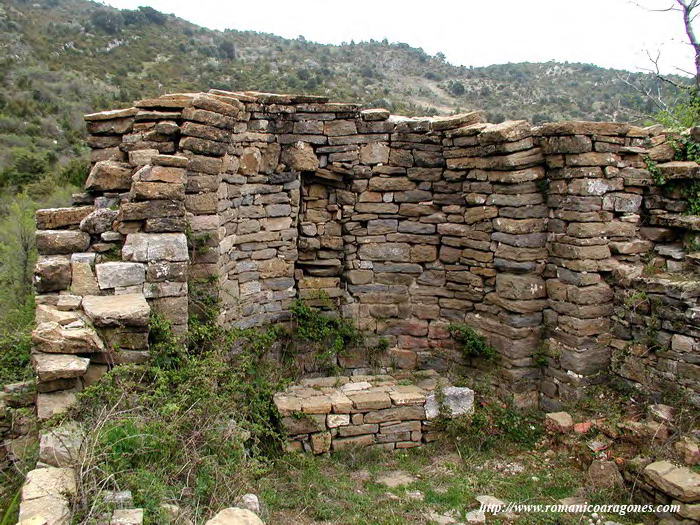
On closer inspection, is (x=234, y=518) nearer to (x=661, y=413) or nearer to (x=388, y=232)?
(x=661, y=413)

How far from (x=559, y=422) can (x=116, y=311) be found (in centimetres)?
427

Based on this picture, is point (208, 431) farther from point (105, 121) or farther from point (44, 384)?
point (105, 121)

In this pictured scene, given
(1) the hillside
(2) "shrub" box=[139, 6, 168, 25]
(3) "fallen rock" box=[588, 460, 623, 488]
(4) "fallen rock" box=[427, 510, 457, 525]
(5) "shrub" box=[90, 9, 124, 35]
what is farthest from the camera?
(2) "shrub" box=[139, 6, 168, 25]

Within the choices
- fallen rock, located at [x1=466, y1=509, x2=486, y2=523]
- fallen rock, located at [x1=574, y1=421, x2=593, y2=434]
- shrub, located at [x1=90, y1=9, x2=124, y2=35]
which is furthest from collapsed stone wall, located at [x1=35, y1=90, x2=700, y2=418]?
shrub, located at [x1=90, y1=9, x2=124, y2=35]

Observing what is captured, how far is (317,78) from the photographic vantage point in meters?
20.5

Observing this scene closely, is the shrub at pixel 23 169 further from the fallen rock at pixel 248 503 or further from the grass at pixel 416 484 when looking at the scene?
the fallen rock at pixel 248 503

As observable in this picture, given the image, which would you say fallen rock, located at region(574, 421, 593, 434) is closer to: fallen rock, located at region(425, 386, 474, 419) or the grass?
the grass

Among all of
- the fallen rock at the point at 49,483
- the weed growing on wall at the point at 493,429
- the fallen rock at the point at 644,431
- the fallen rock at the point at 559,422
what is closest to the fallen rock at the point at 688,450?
the fallen rock at the point at 644,431

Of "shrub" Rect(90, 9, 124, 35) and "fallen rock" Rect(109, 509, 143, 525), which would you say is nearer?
"fallen rock" Rect(109, 509, 143, 525)

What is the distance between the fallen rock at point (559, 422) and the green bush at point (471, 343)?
0.92 meters

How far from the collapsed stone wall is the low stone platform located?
77cm

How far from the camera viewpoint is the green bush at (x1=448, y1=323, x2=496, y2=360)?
6.27 m

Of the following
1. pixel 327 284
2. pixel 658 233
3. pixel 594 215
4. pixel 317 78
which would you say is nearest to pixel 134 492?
pixel 327 284

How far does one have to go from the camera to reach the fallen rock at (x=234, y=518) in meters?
2.78
